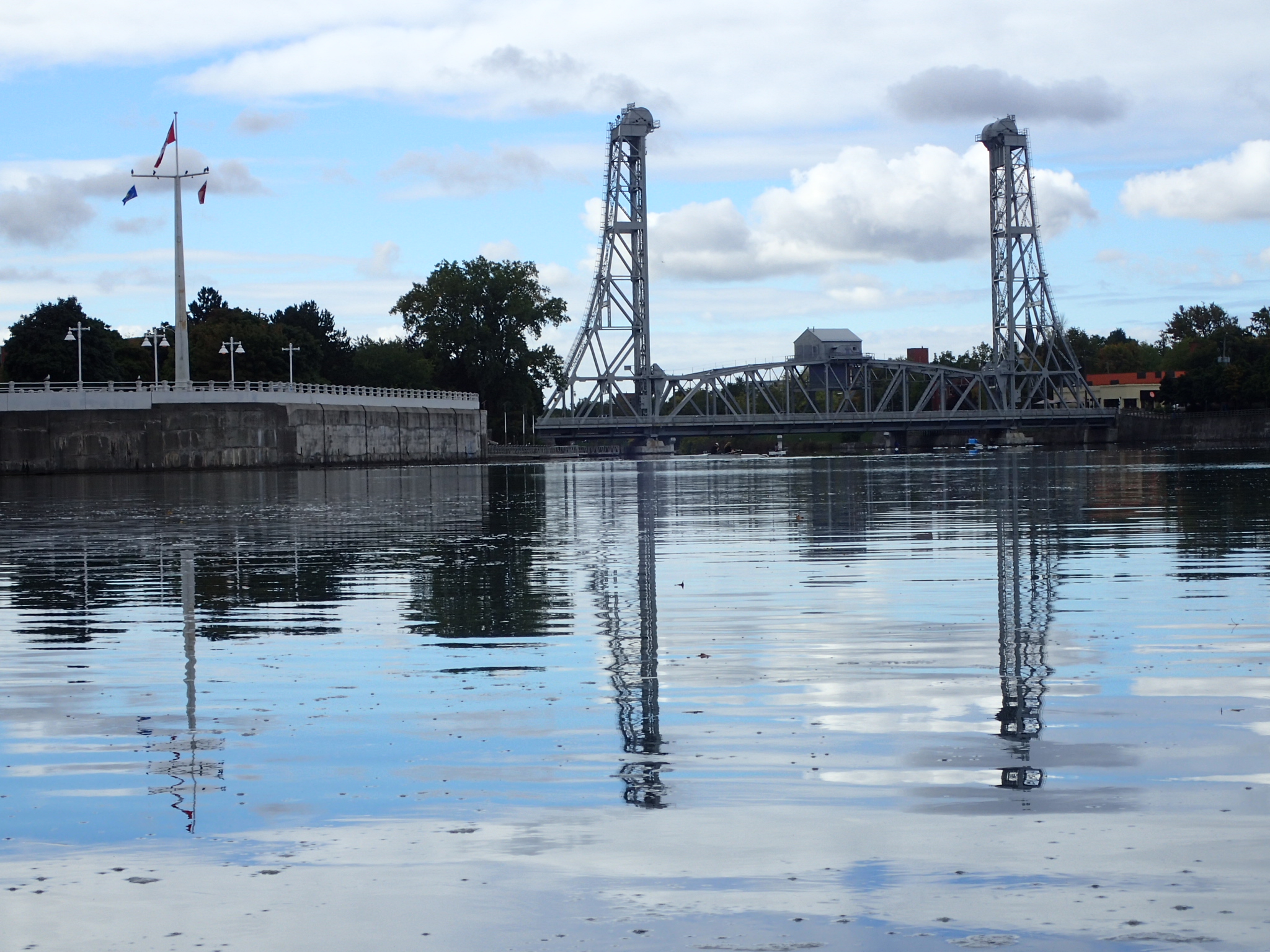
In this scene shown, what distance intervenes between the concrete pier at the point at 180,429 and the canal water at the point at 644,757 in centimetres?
6317

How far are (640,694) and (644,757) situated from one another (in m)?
1.83

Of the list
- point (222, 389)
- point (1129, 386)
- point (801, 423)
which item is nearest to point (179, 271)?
point (222, 389)

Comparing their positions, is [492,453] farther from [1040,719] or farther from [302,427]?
[1040,719]

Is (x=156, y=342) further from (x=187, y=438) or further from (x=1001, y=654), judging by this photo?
(x=1001, y=654)

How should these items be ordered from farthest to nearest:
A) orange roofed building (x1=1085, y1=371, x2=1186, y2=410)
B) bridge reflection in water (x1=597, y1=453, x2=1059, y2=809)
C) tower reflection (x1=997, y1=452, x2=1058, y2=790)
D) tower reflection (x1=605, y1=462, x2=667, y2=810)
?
orange roofed building (x1=1085, y1=371, x2=1186, y2=410), tower reflection (x1=997, y1=452, x2=1058, y2=790), bridge reflection in water (x1=597, y1=453, x2=1059, y2=809), tower reflection (x1=605, y1=462, x2=667, y2=810)

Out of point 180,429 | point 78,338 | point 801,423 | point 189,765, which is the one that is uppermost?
point 78,338

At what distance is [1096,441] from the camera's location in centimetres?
13000

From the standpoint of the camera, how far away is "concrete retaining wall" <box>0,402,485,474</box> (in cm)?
7750

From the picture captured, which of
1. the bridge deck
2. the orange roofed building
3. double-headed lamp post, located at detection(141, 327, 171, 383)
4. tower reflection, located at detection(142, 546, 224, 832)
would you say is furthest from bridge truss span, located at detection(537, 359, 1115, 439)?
tower reflection, located at detection(142, 546, 224, 832)

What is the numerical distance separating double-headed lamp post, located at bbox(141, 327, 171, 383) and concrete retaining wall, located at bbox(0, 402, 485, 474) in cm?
358

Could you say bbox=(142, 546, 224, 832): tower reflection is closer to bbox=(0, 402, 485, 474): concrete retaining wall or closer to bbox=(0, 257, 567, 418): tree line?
bbox=(0, 402, 485, 474): concrete retaining wall

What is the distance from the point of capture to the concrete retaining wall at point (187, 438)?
77.5 meters

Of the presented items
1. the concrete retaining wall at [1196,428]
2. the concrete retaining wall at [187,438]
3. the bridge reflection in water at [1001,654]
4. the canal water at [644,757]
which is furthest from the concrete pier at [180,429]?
the concrete retaining wall at [1196,428]

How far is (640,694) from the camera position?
927cm
